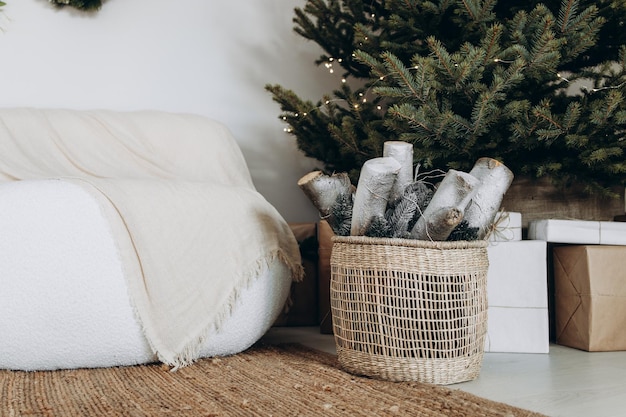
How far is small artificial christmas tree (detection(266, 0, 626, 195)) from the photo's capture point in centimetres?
142

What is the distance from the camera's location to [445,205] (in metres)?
1.20

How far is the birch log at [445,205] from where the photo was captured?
117 centimetres

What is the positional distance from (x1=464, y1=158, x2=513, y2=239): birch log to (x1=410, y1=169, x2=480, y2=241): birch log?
9 centimetres

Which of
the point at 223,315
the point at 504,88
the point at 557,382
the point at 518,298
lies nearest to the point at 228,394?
the point at 223,315

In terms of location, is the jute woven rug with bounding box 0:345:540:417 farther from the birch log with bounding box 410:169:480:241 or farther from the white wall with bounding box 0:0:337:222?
the white wall with bounding box 0:0:337:222

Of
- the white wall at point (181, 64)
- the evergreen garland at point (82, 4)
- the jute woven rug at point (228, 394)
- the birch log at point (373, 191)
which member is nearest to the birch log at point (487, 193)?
the birch log at point (373, 191)

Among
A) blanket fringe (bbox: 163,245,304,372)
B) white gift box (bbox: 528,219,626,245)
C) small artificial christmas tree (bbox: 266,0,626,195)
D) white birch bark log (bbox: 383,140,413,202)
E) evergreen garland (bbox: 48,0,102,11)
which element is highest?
evergreen garland (bbox: 48,0,102,11)

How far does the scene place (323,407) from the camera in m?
1.01

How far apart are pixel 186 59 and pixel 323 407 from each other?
153 cm

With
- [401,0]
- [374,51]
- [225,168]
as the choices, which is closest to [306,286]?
[225,168]

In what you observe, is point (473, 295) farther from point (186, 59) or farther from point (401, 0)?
point (186, 59)

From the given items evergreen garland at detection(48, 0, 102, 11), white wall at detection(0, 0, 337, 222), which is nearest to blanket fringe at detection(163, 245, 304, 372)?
white wall at detection(0, 0, 337, 222)

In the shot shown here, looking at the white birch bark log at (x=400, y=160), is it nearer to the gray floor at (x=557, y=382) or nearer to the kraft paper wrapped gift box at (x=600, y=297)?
the gray floor at (x=557, y=382)

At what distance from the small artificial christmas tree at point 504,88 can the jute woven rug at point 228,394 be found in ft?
2.10
